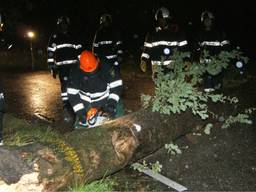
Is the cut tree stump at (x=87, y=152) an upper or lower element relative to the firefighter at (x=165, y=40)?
lower

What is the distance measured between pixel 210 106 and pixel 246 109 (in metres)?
0.94

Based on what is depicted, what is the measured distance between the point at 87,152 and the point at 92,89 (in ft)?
3.92

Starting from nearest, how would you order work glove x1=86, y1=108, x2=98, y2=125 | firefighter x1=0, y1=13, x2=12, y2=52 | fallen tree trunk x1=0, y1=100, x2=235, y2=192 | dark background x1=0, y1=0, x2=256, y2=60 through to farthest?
fallen tree trunk x1=0, y1=100, x2=235, y2=192 → work glove x1=86, y1=108, x2=98, y2=125 → dark background x1=0, y1=0, x2=256, y2=60 → firefighter x1=0, y1=13, x2=12, y2=52

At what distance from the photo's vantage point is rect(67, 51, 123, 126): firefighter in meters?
5.31

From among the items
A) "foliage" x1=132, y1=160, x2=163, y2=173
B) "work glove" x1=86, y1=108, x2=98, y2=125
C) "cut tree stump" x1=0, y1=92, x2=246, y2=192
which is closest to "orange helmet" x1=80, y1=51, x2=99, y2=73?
"work glove" x1=86, y1=108, x2=98, y2=125

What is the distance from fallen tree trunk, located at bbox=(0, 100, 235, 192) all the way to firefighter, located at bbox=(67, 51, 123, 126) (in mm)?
348

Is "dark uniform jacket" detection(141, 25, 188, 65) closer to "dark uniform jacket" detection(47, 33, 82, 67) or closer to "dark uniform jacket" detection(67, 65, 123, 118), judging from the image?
"dark uniform jacket" detection(47, 33, 82, 67)

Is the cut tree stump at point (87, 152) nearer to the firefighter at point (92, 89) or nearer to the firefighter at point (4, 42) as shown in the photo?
the firefighter at point (92, 89)

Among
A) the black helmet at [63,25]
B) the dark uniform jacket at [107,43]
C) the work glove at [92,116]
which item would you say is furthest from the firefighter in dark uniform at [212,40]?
the work glove at [92,116]

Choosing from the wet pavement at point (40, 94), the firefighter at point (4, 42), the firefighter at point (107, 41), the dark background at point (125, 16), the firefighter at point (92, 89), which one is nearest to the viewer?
the firefighter at point (92, 89)

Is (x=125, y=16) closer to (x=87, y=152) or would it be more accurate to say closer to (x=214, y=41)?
(x=214, y=41)

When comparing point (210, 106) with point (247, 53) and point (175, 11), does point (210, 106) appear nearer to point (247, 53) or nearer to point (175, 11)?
point (247, 53)

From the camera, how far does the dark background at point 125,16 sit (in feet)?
58.2

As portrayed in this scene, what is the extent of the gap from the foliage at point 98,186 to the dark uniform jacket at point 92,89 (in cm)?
104
